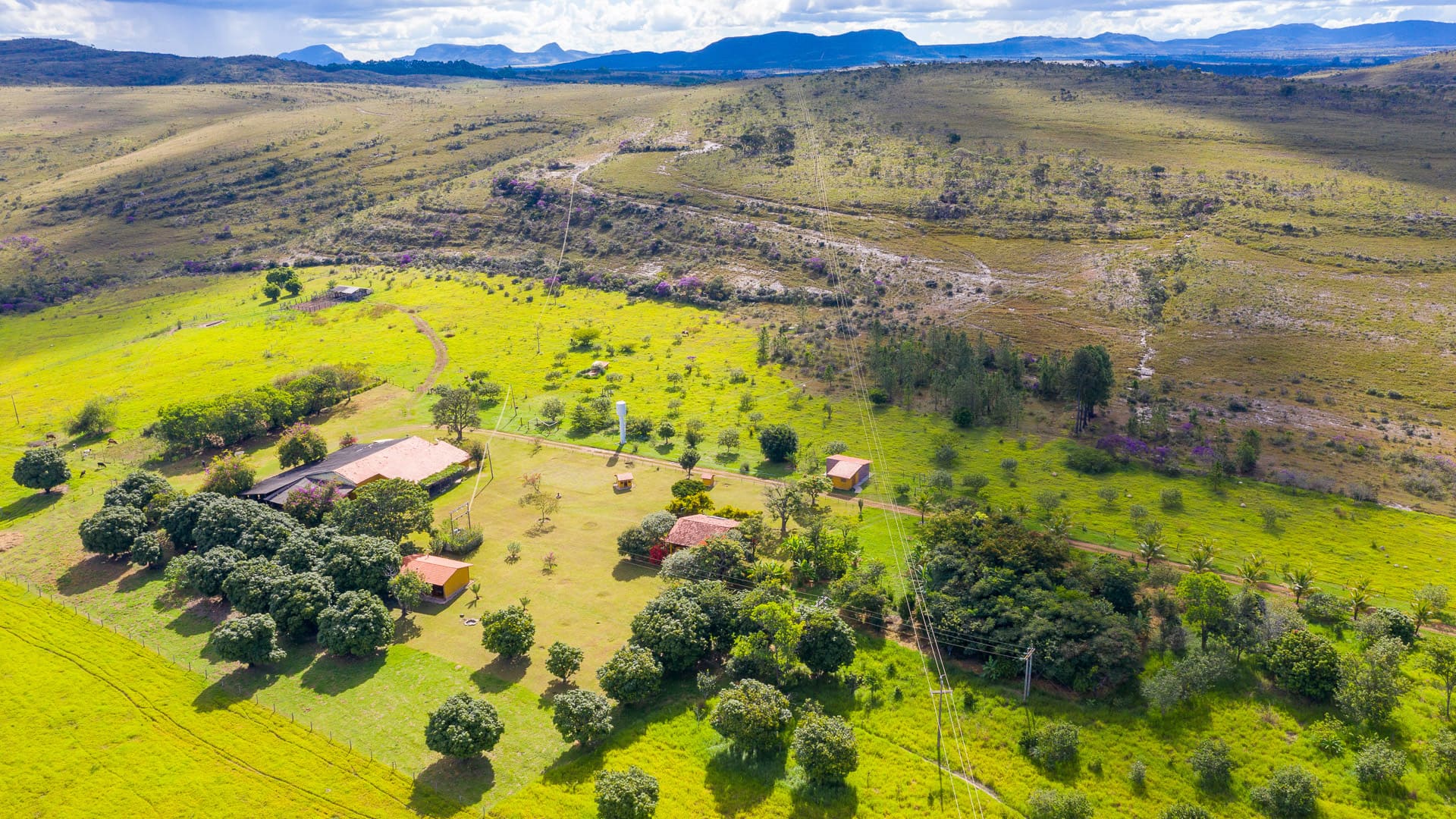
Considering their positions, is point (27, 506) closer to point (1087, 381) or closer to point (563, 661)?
point (563, 661)

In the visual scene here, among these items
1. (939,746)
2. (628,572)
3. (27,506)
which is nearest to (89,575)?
(27,506)

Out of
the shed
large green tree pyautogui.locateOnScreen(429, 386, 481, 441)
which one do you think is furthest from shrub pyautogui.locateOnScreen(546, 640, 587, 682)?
large green tree pyautogui.locateOnScreen(429, 386, 481, 441)

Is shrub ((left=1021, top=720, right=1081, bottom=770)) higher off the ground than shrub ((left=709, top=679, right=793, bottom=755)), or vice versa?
→ shrub ((left=709, top=679, right=793, bottom=755))

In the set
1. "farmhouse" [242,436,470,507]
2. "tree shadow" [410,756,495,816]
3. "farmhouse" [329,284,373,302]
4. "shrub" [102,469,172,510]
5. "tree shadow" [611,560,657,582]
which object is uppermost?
"farmhouse" [329,284,373,302]

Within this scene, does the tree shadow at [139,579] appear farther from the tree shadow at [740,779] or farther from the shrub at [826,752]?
the shrub at [826,752]

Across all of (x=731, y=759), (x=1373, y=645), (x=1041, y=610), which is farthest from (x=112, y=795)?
(x=1373, y=645)

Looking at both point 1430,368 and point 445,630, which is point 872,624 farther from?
point 1430,368

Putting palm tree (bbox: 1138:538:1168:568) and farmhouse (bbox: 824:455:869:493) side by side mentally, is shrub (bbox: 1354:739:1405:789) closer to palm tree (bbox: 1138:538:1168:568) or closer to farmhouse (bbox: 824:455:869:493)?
palm tree (bbox: 1138:538:1168:568)

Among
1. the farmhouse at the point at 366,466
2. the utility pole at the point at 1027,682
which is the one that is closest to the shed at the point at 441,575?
the farmhouse at the point at 366,466
